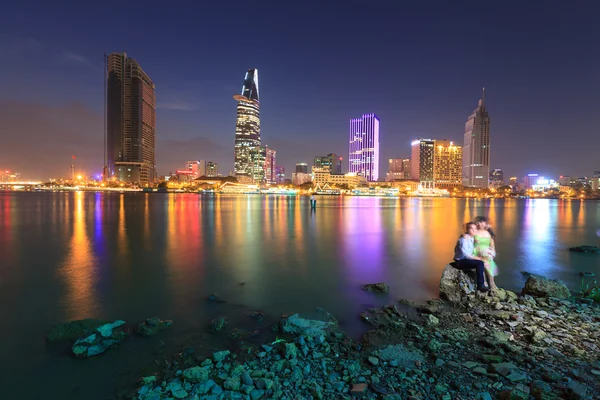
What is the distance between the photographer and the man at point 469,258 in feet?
28.0

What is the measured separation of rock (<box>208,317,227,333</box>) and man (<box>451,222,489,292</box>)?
651 cm

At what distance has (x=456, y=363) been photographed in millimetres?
5145

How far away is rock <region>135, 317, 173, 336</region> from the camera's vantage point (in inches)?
262

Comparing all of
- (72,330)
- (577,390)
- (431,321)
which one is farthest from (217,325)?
(577,390)

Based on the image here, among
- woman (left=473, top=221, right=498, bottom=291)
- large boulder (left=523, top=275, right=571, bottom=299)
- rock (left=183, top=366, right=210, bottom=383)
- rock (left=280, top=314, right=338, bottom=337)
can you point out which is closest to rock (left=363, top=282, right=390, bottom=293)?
woman (left=473, top=221, right=498, bottom=291)

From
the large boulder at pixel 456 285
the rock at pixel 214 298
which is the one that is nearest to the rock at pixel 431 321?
the large boulder at pixel 456 285

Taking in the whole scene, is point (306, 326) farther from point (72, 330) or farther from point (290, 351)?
point (72, 330)

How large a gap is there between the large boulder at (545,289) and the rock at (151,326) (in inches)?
386

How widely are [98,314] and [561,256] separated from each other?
20.9 m

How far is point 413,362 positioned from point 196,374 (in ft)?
11.5

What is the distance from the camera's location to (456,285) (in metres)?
8.62

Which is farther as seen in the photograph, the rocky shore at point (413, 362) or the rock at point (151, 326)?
the rock at point (151, 326)

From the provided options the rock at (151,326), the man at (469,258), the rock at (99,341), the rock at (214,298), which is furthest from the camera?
the rock at (214,298)

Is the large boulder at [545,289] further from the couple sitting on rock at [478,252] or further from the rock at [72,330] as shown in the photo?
the rock at [72,330]
